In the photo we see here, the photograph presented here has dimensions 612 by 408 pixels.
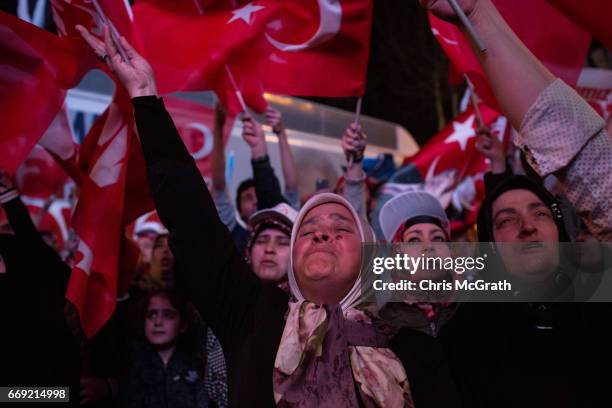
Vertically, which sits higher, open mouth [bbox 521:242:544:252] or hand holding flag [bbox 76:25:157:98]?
hand holding flag [bbox 76:25:157:98]

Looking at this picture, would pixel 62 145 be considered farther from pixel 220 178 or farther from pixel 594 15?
pixel 594 15

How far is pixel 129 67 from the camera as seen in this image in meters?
2.30

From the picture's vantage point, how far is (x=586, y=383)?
2082 millimetres

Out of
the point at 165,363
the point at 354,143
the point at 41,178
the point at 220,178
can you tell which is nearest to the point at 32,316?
the point at 165,363

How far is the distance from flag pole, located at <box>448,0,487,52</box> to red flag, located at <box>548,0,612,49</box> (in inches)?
30.6

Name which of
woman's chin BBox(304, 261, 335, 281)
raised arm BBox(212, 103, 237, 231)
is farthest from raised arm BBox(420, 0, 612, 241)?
raised arm BBox(212, 103, 237, 231)

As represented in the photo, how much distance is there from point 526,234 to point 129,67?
1570 mm

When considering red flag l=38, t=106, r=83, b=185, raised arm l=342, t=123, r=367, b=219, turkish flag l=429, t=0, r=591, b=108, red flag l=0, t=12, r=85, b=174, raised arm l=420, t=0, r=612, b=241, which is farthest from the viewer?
raised arm l=342, t=123, r=367, b=219

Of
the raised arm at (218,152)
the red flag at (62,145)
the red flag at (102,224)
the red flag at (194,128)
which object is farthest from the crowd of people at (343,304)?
the red flag at (194,128)

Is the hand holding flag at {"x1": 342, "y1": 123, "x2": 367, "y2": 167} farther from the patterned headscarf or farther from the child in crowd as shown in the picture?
the patterned headscarf

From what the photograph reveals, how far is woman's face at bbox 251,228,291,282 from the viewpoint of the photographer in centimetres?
309

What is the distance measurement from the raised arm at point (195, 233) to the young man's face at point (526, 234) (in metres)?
0.96

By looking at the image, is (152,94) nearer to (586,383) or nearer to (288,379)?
(288,379)

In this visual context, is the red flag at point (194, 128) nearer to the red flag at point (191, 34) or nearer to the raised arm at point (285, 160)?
the raised arm at point (285, 160)
